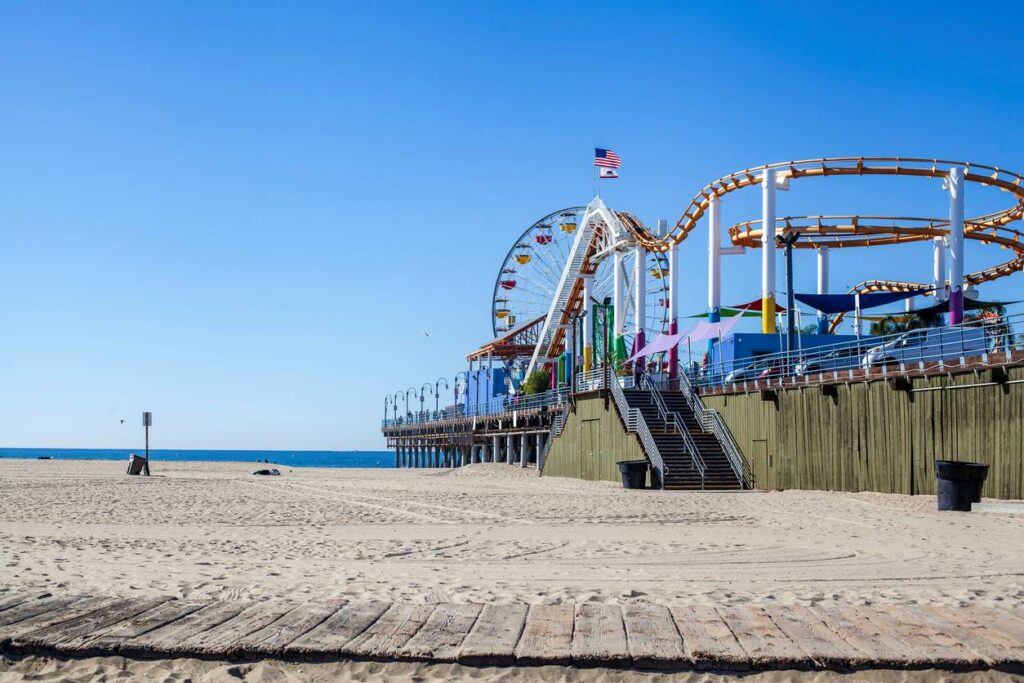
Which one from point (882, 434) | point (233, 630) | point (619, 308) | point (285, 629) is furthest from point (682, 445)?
point (233, 630)

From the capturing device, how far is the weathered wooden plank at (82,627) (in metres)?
4.94

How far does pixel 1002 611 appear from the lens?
20.0 ft

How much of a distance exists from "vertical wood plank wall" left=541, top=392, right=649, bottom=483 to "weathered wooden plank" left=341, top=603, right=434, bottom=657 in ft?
77.0

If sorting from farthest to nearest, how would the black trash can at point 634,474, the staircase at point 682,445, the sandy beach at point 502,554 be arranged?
the staircase at point 682,445
the black trash can at point 634,474
the sandy beach at point 502,554

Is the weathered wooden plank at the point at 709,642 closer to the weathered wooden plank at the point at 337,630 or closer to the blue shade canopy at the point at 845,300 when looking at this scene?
the weathered wooden plank at the point at 337,630

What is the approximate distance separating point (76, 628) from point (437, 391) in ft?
270

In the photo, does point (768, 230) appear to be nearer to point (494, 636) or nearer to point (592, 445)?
point (592, 445)

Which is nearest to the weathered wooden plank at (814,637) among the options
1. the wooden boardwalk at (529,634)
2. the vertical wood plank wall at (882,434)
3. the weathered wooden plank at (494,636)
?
the wooden boardwalk at (529,634)

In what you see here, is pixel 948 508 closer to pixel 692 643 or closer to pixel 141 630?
pixel 692 643

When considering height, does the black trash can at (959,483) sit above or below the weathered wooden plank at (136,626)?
below

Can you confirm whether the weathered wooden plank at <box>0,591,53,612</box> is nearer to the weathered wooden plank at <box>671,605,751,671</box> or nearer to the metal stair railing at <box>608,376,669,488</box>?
the weathered wooden plank at <box>671,605,751,671</box>

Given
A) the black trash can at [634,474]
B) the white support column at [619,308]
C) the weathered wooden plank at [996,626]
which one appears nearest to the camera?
the weathered wooden plank at [996,626]

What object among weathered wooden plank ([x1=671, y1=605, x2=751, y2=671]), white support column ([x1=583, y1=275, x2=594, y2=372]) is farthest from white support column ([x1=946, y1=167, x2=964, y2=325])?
weathered wooden plank ([x1=671, y1=605, x2=751, y2=671])

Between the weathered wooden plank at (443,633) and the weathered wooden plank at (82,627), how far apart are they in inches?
63.9
